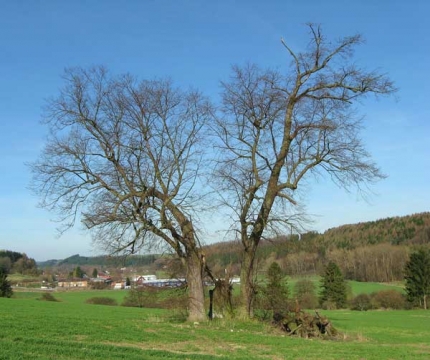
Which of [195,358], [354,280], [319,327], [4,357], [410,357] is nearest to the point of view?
[4,357]

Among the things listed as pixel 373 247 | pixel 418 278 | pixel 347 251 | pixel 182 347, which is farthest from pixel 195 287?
pixel 373 247

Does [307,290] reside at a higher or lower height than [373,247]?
lower

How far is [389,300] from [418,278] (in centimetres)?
546

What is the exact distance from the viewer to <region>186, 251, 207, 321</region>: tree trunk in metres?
19.1

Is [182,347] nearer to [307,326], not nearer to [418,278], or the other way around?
[307,326]

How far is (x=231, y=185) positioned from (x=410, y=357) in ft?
32.9

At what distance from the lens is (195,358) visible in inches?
390

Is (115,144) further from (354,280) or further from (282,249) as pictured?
(354,280)

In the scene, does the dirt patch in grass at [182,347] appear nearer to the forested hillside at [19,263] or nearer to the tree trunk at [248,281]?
the tree trunk at [248,281]

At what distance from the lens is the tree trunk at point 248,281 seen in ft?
66.3

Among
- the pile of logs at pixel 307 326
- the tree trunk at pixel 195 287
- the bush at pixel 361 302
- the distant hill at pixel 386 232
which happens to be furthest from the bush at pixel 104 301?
the distant hill at pixel 386 232

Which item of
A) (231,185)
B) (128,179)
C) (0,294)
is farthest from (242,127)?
(0,294)

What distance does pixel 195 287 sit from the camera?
19.2m

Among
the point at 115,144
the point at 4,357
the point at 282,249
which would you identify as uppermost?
the point at 115,144
